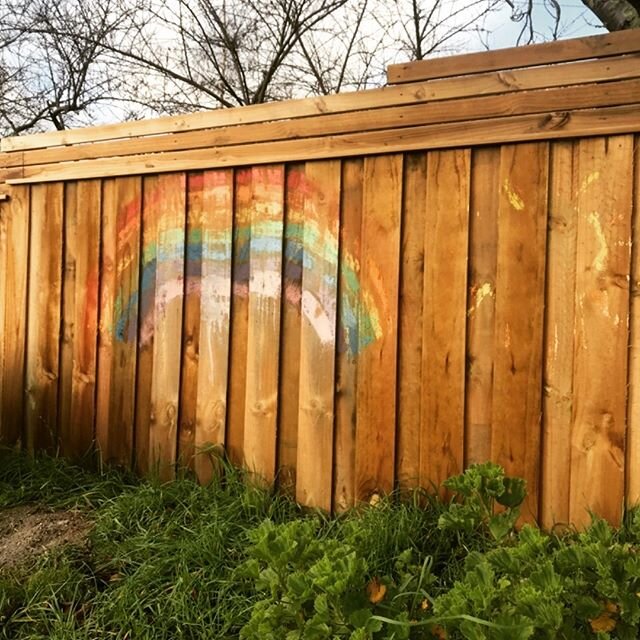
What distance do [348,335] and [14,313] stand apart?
7.23ft

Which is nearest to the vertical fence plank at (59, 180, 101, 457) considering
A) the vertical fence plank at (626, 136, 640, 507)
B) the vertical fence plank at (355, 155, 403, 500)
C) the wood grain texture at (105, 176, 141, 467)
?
the wood grain texture at (105, 176, 141, 467)

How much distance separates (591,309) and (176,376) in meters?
1.94

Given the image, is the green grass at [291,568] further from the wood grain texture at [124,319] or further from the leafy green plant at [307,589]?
the wood grain texture at [124,319]

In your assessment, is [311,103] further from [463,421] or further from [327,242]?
[463,421]

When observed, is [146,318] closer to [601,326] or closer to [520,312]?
[520,312]

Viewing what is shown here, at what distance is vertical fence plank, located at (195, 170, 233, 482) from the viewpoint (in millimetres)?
3131

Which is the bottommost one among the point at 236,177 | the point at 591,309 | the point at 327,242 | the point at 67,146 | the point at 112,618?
the point at 112,618

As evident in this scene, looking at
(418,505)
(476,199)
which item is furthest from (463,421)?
(476,199)

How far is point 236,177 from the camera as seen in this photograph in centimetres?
313

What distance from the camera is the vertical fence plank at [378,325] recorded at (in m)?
2.71

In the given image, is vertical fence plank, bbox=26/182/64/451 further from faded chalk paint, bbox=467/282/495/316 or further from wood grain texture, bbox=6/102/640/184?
faded chalk paint, bbox=467/282/495/316

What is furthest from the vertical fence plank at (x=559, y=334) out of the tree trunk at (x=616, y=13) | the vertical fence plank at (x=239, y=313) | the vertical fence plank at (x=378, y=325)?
the tree trunk at (x=616, y=13)

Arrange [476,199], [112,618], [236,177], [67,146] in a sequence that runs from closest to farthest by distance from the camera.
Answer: [112,618] < [476,199] < [236,177] < [67,146]

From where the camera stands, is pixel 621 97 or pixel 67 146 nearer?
pixel 621 97
